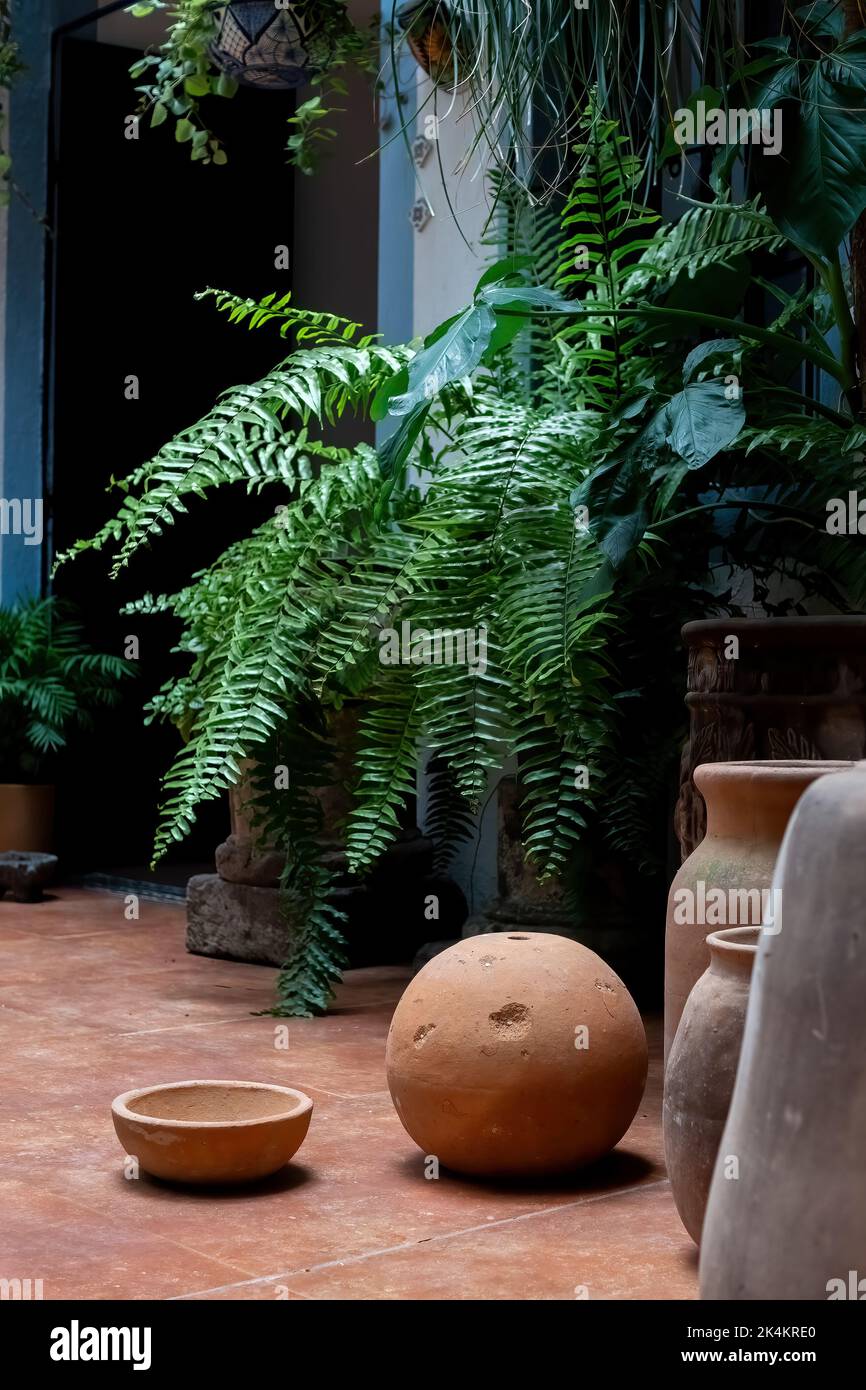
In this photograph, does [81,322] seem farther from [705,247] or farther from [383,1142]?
[383,1142]

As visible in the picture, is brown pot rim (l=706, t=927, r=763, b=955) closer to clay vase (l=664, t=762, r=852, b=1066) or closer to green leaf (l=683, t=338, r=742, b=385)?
clay vase (l=664, t=762, r=852, b=1066)

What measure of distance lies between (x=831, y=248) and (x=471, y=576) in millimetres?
1151

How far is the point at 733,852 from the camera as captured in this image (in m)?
2.62

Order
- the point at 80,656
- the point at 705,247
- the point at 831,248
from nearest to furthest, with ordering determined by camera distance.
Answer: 1. the point at 831,248
2. the point at 705,247
3. the point at 80,656

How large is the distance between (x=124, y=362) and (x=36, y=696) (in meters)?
1.51

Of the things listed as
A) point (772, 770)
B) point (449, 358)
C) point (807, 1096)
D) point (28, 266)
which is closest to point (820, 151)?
point (449, 358)

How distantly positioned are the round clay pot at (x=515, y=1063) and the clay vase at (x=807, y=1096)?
1.25 m

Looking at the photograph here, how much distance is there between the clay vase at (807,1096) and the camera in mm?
1337

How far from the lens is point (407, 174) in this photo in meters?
5.33

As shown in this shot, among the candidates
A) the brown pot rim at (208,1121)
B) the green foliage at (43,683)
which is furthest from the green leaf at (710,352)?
the green foliage at (43,683)

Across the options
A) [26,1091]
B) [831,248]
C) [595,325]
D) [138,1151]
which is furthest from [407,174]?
[138,1151]

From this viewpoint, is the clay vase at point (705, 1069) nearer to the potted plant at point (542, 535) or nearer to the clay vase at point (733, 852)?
the clay vase at point (733, 852)

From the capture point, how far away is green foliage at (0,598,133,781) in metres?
6.50

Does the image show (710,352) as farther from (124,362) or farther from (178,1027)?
(124,362)
